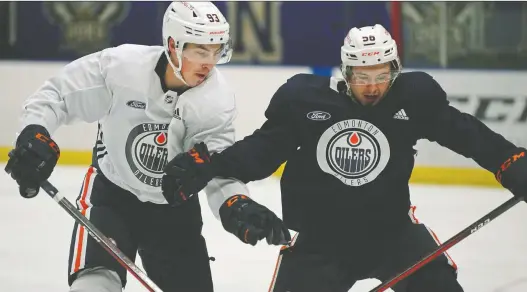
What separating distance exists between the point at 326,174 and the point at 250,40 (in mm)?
3436

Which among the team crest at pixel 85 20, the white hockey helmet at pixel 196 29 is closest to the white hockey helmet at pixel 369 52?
the white hockey helmet at pixel 196 29

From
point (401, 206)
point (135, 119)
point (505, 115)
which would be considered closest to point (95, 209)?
point (135, 119)

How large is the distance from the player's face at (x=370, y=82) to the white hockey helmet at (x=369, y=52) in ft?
0.04

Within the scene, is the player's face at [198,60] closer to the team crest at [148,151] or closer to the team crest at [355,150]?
the team crest at [148,151]

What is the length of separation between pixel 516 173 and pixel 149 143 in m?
1.03

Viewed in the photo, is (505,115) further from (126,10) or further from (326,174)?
(326,174)

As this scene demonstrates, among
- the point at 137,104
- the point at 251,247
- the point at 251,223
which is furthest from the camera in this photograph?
the point at 251,247

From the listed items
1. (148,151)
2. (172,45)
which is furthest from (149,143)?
(172,45)

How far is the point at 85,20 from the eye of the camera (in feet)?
20.2

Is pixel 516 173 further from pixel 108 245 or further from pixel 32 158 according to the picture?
pixel 32 158

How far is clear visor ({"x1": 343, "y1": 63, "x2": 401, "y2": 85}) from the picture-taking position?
2598mm

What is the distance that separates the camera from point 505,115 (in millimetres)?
5477

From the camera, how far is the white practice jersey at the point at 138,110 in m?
2.66

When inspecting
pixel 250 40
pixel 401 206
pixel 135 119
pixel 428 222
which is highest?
pixel 135 119
